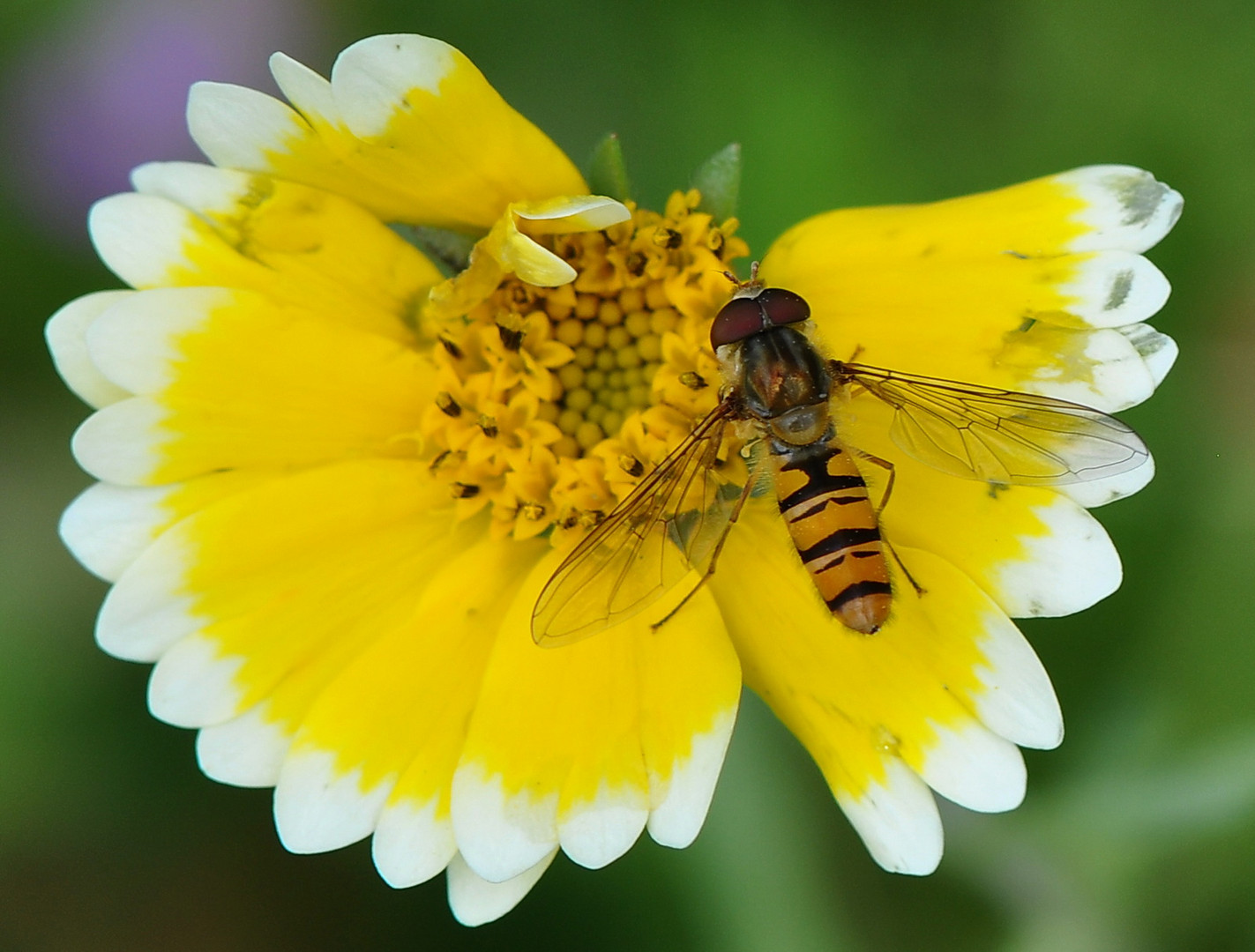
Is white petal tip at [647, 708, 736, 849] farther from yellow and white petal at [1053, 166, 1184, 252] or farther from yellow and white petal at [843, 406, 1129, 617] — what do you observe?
yellow and white petal at [1053, 166, 1184, 252]

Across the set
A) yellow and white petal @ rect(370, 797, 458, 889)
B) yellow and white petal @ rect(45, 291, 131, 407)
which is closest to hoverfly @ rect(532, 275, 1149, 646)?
yellow and white petal @ rect(370, 797, 458, 889)

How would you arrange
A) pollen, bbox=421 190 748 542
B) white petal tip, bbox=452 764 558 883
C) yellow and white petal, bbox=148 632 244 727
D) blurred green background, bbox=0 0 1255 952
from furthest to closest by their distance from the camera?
blurred green background, bbox=0 0 1255 952
pollen, bbox=421 190 748 542
yellow and white petal, bbox=148 632 244 727
white petal tip, bbox=452 764 558 883

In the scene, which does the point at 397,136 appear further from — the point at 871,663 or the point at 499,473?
the point at 871,663

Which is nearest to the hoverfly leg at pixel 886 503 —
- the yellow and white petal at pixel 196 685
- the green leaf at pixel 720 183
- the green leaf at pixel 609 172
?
the green leaf at pixel 720 183

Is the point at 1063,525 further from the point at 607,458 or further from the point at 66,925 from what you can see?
the point at 66,925

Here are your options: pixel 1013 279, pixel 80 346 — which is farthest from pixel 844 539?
pixel 80 346

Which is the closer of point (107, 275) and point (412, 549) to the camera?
point (412, 549)

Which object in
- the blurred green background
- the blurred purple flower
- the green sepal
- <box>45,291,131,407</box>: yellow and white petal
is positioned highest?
the blurred purple flower

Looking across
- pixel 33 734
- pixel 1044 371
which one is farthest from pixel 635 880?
pixel 1044 371
